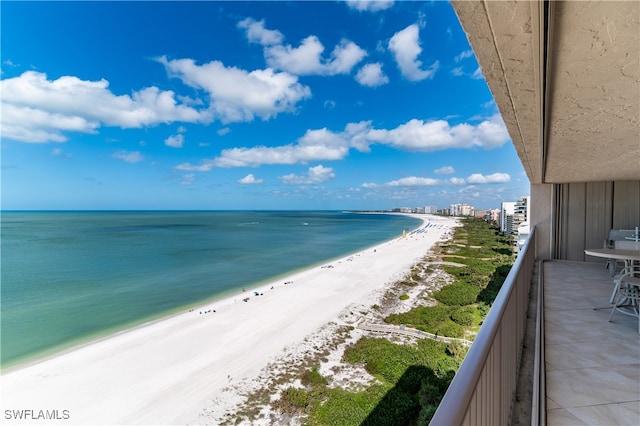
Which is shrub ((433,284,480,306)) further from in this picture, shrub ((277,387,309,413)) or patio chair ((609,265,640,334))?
patio chair ((609,265,640,334))

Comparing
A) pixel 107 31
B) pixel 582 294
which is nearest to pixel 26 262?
A: pixel 107 31

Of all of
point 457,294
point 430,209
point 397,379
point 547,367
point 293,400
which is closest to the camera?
point 547,367

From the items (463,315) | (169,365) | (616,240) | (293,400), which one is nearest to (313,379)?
(293,400)

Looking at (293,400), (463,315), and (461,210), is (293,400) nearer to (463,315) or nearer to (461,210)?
(463,315)

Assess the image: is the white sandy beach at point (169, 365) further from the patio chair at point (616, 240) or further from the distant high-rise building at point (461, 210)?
the distant high-rise building at point (461, 210)

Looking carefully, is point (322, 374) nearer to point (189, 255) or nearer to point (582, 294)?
point (582, 294)

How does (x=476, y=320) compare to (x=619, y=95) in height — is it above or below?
below

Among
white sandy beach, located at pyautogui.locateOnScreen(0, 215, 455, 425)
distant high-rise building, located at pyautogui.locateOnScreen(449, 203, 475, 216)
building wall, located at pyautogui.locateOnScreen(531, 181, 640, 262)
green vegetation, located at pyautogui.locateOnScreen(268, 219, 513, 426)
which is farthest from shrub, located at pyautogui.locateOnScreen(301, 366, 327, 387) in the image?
distant high-rise building, located at pyautogui.locateOnScreen(449, 203, 475, 216)
